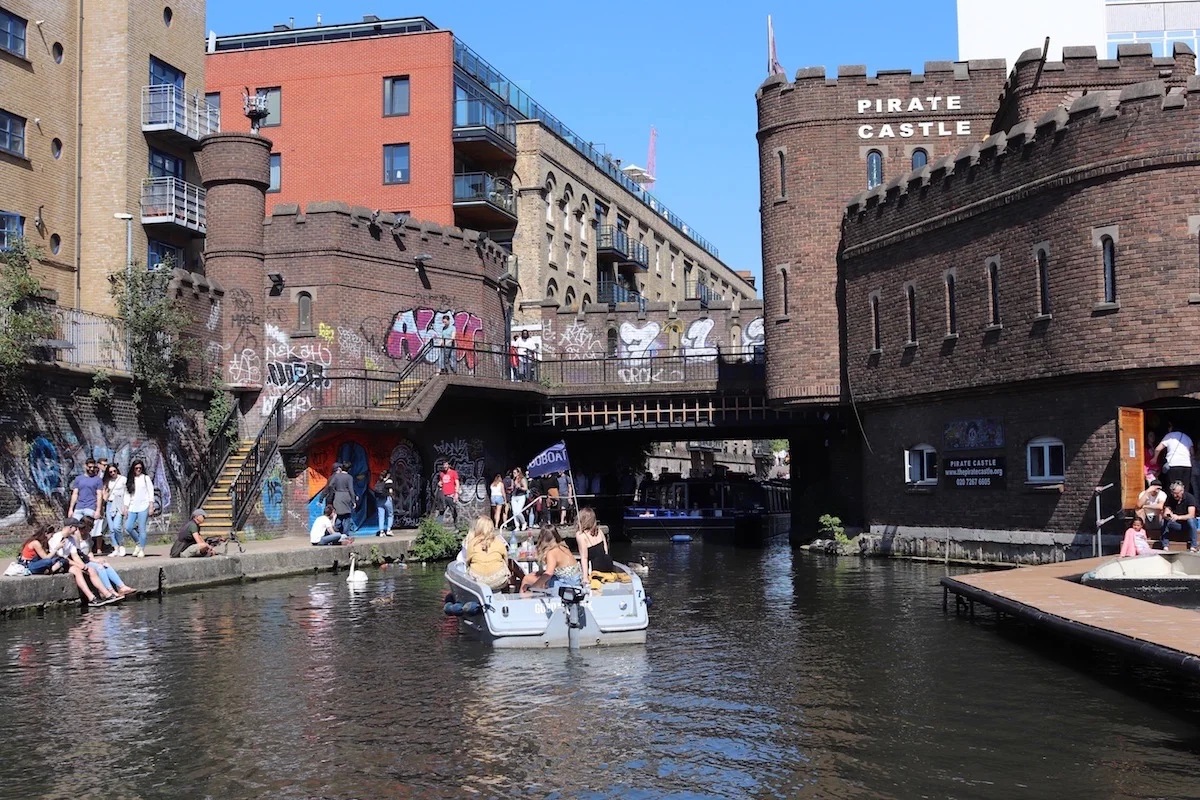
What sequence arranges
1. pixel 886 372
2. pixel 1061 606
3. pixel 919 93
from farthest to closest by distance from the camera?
pixel 919 93 < pixel 886 372 < pixel 1061 606

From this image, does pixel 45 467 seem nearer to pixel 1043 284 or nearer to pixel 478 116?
pixel 1043 284

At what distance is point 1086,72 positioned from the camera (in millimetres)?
29797

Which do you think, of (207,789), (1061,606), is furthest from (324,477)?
(207,789)

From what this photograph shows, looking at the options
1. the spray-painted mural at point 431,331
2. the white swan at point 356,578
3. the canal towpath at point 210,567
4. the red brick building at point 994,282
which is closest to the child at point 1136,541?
the red brick building at point 994,282

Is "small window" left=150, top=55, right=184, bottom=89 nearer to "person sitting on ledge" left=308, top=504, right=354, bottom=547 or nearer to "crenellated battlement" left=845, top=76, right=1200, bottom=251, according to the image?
"person sitting on ledge" left=308, top=504, right=354, bottom=547

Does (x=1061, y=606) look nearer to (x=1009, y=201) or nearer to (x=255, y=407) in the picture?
(x=1009, y=201)

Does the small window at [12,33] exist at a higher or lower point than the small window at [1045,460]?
higher

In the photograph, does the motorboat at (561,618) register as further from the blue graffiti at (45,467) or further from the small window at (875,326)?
the small window at (875,326)

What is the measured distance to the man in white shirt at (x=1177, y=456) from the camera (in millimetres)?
23812

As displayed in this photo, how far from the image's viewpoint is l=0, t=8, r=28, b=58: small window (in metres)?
35.2

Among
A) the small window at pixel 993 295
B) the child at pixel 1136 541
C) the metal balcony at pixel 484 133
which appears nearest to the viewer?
the child at pixel 1136 541

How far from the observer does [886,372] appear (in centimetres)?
3142

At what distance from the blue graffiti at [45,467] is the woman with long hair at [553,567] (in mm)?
13262

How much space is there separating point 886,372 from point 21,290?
64.2 feet
